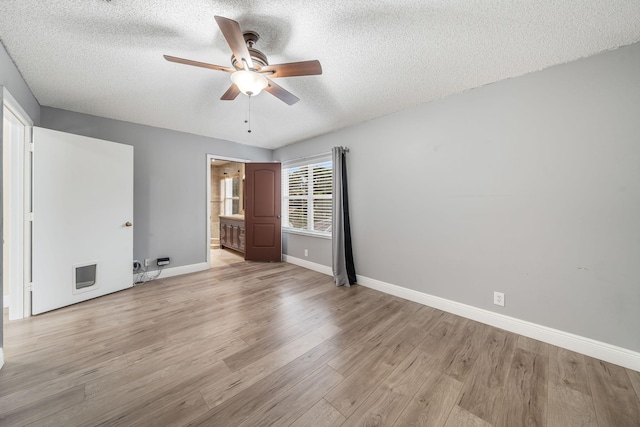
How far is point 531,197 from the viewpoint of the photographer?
2.12 meters

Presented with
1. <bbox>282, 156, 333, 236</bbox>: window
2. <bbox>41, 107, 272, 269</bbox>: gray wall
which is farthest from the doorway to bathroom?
<bbox>282, 156, 333, 236</bbox>: window

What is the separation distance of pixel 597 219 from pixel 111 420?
3608mm

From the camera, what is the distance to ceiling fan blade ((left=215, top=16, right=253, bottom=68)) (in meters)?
1.23

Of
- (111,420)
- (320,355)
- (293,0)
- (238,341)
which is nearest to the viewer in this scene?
(111,420)

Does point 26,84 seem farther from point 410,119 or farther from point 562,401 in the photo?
point 562,401

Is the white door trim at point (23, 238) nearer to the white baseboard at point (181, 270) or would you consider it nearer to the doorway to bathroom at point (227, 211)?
the white baseboard at point (181, 270)

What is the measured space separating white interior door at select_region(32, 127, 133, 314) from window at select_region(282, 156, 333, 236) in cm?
254

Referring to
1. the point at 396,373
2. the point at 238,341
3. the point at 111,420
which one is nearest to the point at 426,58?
the point at 396,373

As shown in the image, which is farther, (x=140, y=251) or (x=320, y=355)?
(x=140, y=251)

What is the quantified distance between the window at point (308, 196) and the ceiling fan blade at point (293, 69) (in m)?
2.25

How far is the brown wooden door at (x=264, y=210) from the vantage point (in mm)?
4738

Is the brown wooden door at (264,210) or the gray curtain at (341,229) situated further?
the brown wooden door at (264,210)

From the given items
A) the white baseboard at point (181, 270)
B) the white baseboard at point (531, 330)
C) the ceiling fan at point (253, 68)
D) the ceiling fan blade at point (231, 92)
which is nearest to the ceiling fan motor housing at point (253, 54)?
the ceiling fan at point (253, 68)

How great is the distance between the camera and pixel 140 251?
3.53 metres
